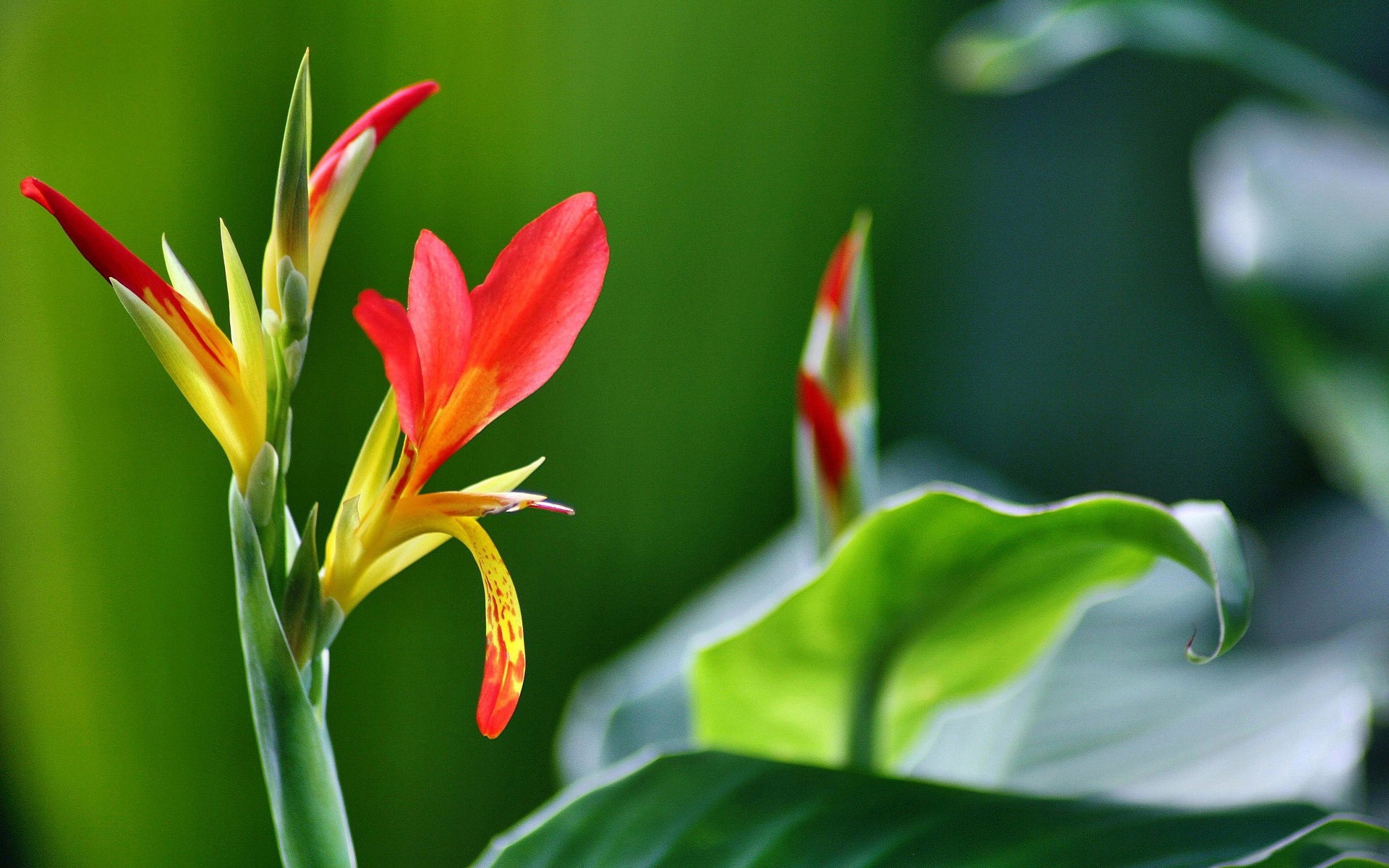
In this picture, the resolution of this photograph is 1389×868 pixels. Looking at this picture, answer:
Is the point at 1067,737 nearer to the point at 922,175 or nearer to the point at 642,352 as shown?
the point at 642,352

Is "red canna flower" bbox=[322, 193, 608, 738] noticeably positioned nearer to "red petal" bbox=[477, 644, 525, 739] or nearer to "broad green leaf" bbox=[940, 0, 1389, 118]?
"red petal" bbox=[477, 644, 525, 739]

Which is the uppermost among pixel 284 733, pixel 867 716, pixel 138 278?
pixel 138 278

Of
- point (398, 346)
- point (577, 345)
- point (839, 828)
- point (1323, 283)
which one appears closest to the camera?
point (398, 346)

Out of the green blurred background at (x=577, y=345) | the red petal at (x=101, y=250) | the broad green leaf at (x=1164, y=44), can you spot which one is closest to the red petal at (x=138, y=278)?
the red petal at (x=101, y=250)

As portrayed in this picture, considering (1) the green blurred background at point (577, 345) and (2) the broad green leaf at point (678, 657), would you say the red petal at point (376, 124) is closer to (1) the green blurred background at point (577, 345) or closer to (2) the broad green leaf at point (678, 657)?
(2) the broad green leaf at point (678, 657)

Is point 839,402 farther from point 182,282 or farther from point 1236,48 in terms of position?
point 1236,48

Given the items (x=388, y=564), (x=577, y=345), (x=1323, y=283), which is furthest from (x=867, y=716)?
(x=577, y=345)

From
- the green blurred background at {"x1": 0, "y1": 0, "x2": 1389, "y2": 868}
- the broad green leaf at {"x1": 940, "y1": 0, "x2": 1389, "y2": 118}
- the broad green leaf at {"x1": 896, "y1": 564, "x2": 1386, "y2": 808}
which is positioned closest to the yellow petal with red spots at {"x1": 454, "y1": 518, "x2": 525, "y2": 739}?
the broad green leaf at {"x1": 896, "y1": 564, "x2": 1386, "y2": 808}
